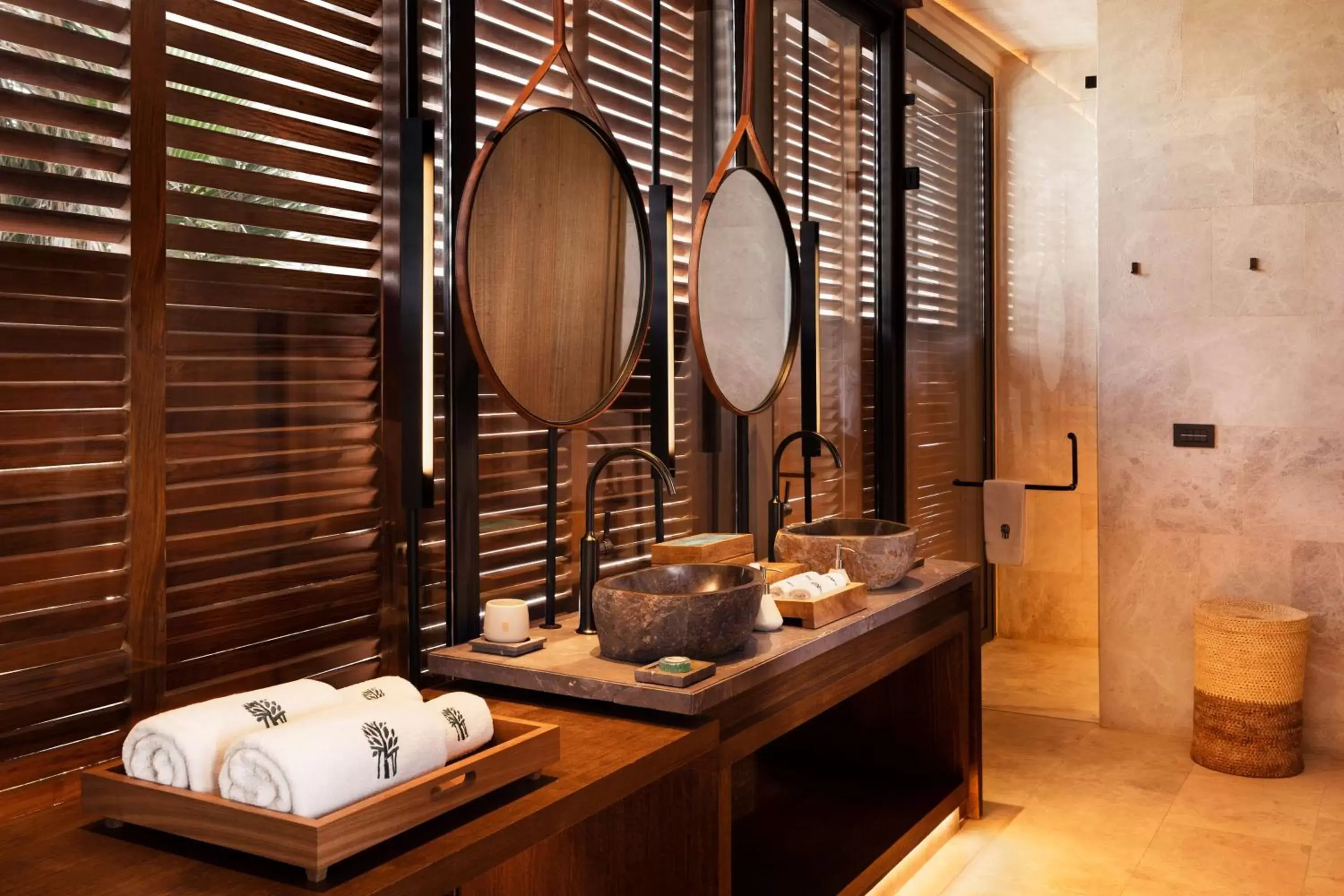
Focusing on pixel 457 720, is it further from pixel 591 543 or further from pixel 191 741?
pixel 591 543

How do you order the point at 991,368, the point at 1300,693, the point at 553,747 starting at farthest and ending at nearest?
the point at 991,368
the point at 1300,693
the point at 553,747

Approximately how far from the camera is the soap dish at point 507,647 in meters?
1.91

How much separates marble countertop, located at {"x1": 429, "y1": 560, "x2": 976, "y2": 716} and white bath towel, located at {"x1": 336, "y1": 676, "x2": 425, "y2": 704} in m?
0.33

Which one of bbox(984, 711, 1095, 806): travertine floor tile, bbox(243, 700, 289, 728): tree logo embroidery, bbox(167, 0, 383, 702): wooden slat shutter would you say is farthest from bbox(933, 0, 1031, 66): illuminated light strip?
bbox(243, 700, 289, 728): tree logo embroidery

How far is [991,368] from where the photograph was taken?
3.91 meters

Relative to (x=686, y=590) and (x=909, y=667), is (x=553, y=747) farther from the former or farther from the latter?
(x=909, y=667)

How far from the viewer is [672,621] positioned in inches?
71.5

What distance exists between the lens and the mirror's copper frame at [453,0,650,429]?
191cm

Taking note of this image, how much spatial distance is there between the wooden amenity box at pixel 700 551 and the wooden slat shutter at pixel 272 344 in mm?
562

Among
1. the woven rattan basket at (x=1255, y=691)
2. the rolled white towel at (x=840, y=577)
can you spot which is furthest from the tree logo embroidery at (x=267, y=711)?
the woven rattan basket at (x=1255, y=691)

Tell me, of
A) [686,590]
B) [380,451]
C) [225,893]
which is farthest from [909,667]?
[225,893]

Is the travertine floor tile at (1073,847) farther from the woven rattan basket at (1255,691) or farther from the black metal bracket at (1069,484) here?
the black metal bracket at (1069,484)

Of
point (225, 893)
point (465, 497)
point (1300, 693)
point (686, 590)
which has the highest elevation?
point (465, 497)

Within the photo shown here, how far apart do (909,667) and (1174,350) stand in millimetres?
1503
